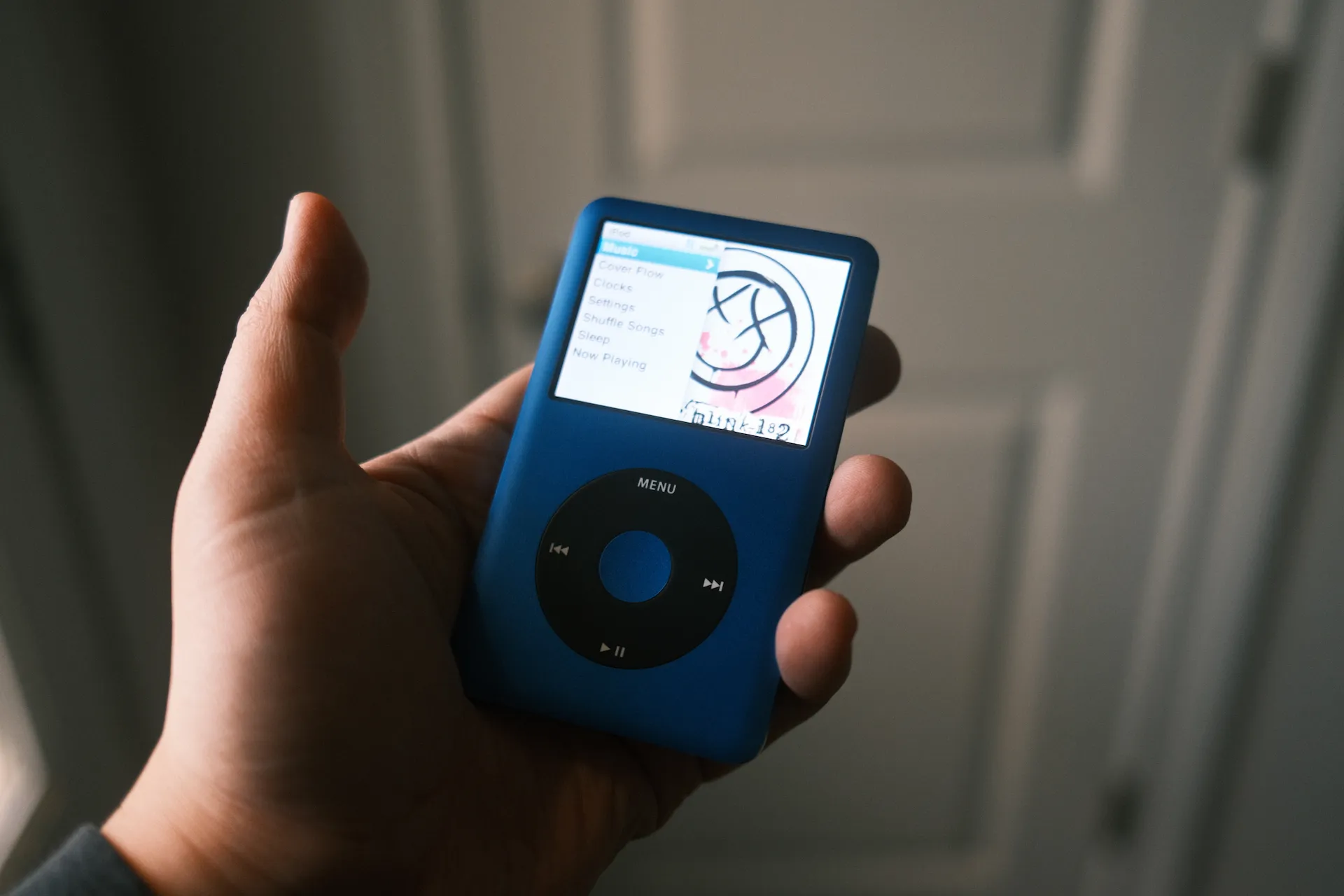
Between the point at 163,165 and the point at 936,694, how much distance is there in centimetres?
98

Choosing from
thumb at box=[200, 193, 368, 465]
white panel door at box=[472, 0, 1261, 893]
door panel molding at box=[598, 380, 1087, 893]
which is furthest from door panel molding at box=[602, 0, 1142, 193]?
thumb at box=[200, 193, 368, 465]

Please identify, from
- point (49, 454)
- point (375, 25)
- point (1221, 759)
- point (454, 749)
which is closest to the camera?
point (454, 749)

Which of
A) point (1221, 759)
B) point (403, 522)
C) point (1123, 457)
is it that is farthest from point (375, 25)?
point (1221, 759)

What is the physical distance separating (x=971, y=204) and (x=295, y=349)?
618 millimetres

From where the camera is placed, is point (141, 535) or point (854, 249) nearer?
point (854, 249)

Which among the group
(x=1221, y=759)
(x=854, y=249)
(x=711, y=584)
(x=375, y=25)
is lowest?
(x=1221, y=759)

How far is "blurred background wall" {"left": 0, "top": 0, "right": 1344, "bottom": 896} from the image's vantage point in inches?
29.3

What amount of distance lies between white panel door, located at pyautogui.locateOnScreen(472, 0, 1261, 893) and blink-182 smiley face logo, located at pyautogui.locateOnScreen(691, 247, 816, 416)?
0.28m

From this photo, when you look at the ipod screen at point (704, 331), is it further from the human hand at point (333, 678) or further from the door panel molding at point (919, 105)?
the door panel molding at point (919, 105)

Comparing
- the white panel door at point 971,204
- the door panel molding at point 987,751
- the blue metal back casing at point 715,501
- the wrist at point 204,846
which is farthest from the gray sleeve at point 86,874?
the door panel molding at point 987,751

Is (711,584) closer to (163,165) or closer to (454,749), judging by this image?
(454,749)

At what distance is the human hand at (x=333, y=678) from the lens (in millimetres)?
461

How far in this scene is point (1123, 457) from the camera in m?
0.94

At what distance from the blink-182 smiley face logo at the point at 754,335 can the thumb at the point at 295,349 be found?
0.22m
